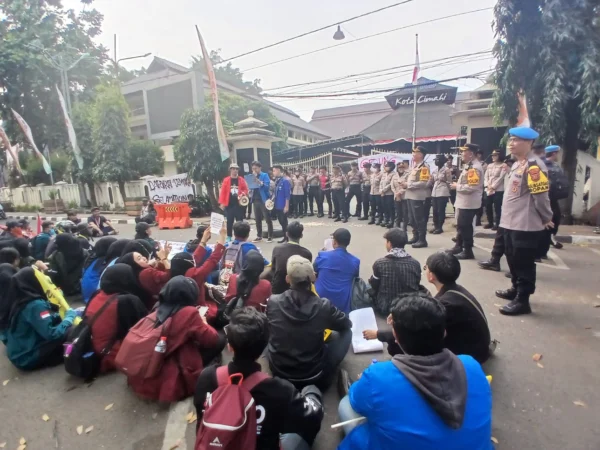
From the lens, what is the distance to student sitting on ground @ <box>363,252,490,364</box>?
2.65 meters

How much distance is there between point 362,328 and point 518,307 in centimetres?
195

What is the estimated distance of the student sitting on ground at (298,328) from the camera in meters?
2.64

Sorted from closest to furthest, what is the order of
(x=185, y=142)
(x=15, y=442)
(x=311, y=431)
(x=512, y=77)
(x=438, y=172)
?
1. (x=311, y=431)
2. (x=15, y=442)
3. (x=438, y=172)
4. (x=512, y=77)
5. (x=185, y=142)

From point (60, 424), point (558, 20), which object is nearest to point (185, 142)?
point (558, 20)

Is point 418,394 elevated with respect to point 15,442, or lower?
elevated

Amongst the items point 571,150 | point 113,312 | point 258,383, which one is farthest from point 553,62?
point 113,312

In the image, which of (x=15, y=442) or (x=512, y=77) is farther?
(x=512, y=77)

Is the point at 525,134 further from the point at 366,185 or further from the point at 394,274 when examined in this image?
the point at 366,185

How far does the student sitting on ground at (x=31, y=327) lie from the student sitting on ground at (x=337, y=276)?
2.46 meters

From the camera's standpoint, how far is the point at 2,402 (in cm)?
312

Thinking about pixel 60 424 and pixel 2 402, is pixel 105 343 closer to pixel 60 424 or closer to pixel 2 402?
pixel 60 424

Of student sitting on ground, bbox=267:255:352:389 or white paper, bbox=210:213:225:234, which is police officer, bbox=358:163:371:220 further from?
student sitting on ground, bbox=267:255:352:389

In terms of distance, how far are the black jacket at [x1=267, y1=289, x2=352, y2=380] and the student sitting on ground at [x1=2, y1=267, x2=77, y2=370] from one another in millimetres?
2108

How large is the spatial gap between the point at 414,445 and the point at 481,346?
4.98 ft
